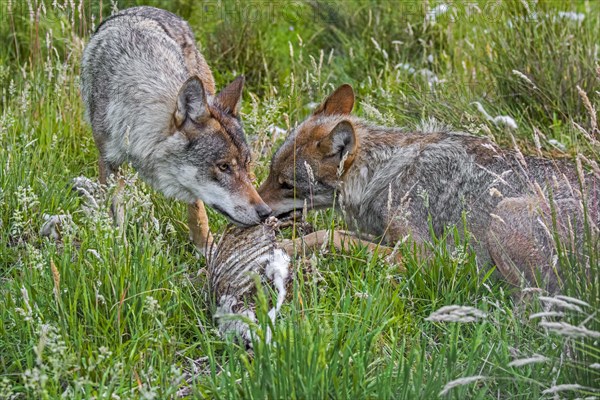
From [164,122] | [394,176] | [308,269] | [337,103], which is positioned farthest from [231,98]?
[308,269]

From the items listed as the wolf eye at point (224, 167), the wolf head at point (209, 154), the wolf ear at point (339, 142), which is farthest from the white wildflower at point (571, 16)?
the wolf eye at point (224, 167)

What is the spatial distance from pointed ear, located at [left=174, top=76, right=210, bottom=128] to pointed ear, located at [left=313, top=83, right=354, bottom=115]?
82 centimetres

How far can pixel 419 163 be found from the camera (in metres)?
5.57

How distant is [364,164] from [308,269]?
1057 mm

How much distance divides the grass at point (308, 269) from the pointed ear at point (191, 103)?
1.93ft

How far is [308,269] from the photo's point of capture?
15.8ft

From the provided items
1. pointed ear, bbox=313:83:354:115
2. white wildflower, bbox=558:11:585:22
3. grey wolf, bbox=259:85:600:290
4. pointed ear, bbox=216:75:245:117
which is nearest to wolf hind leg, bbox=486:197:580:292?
grey wolf, bbox=259:85:600:290

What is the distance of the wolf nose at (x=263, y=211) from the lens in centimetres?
527

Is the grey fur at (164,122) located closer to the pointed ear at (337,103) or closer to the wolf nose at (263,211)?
the wolf nose at (263,211)

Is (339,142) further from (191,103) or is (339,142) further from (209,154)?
(191,103)

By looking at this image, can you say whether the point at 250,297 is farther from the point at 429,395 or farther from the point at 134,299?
the point at 429,395

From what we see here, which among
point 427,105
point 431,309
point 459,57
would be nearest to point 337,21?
point 459,57

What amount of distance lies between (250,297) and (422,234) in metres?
1.44

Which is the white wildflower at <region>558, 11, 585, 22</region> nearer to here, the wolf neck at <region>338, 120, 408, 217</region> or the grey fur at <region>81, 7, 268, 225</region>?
the wolf neck at <region>338, 120, 408, 217</region>
